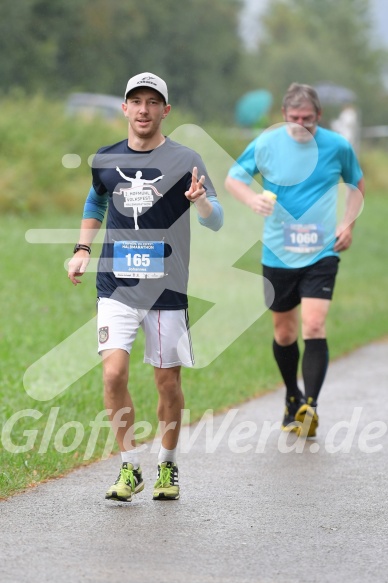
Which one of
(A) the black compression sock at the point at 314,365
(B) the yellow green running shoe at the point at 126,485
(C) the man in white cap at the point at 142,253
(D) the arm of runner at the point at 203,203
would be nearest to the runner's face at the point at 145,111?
(C) the man in white cap at the point at 142,253

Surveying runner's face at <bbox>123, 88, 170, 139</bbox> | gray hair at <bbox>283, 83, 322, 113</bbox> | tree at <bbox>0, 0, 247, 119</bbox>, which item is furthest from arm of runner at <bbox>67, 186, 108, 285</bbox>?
tree at <bbox>0, 0, 247, 119</bbox>

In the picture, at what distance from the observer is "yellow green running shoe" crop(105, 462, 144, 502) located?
632cm

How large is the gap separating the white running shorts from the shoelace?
0.55 metres

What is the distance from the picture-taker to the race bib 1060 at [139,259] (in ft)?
20.9

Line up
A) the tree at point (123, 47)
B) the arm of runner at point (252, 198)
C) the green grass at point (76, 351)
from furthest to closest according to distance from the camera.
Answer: the tree at point (123, 47) < the arm of runner at point (252, 198) < the green grass at point (76, 351)

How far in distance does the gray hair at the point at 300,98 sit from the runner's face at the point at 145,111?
2.02m

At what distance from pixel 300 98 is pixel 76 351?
4159mm

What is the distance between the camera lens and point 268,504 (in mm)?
6449

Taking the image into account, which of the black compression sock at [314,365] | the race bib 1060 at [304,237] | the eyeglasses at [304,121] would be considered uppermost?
the eyeglasses at [304,121]

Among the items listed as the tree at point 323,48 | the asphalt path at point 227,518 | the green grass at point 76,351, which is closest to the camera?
the asphalt path at point 227,518

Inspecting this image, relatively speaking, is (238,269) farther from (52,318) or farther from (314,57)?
(314,57)

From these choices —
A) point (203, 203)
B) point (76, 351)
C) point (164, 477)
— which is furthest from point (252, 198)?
point (76, 351)

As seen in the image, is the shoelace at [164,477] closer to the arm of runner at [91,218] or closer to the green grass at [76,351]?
the green grass at [76,351]

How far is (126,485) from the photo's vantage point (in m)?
6.38
